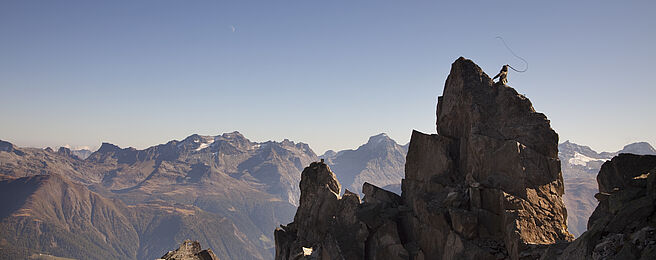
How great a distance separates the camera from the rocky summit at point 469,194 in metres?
33.5

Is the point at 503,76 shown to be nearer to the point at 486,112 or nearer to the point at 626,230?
the point at 486,112

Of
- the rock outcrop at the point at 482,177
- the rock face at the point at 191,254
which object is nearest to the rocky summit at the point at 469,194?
the rock outcrop at the point at 482,177

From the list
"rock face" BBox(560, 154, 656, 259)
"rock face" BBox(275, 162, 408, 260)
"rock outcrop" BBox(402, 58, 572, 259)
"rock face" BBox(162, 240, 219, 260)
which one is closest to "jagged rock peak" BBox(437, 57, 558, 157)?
"rock outcrop" BBox(402, 58, 572, 259)

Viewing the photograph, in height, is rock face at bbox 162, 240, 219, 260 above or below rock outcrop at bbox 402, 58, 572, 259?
below

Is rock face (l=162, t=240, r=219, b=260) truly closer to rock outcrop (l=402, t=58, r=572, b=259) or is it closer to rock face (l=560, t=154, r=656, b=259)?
rock outcrop (l=402, t=58, r=572, b=259)

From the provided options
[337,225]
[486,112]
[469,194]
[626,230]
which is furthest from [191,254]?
[626,230]

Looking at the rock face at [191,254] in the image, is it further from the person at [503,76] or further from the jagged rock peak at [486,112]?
the person at [503,76]

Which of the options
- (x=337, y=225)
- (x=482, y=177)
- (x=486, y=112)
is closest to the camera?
(x=482, y=177)

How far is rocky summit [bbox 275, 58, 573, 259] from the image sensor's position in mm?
33531

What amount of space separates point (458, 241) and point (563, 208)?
1009cm

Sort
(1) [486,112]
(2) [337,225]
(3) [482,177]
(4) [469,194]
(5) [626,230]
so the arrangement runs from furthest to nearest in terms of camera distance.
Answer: (2) [337,225] → (1) [486,112] → (3) [482,177] → (4) [469,194] → (5) [626,230]

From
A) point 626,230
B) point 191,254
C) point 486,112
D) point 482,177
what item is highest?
point 486,112

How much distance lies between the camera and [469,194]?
36.9 meters

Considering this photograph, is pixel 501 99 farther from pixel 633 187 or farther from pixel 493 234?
pixel 633 187
